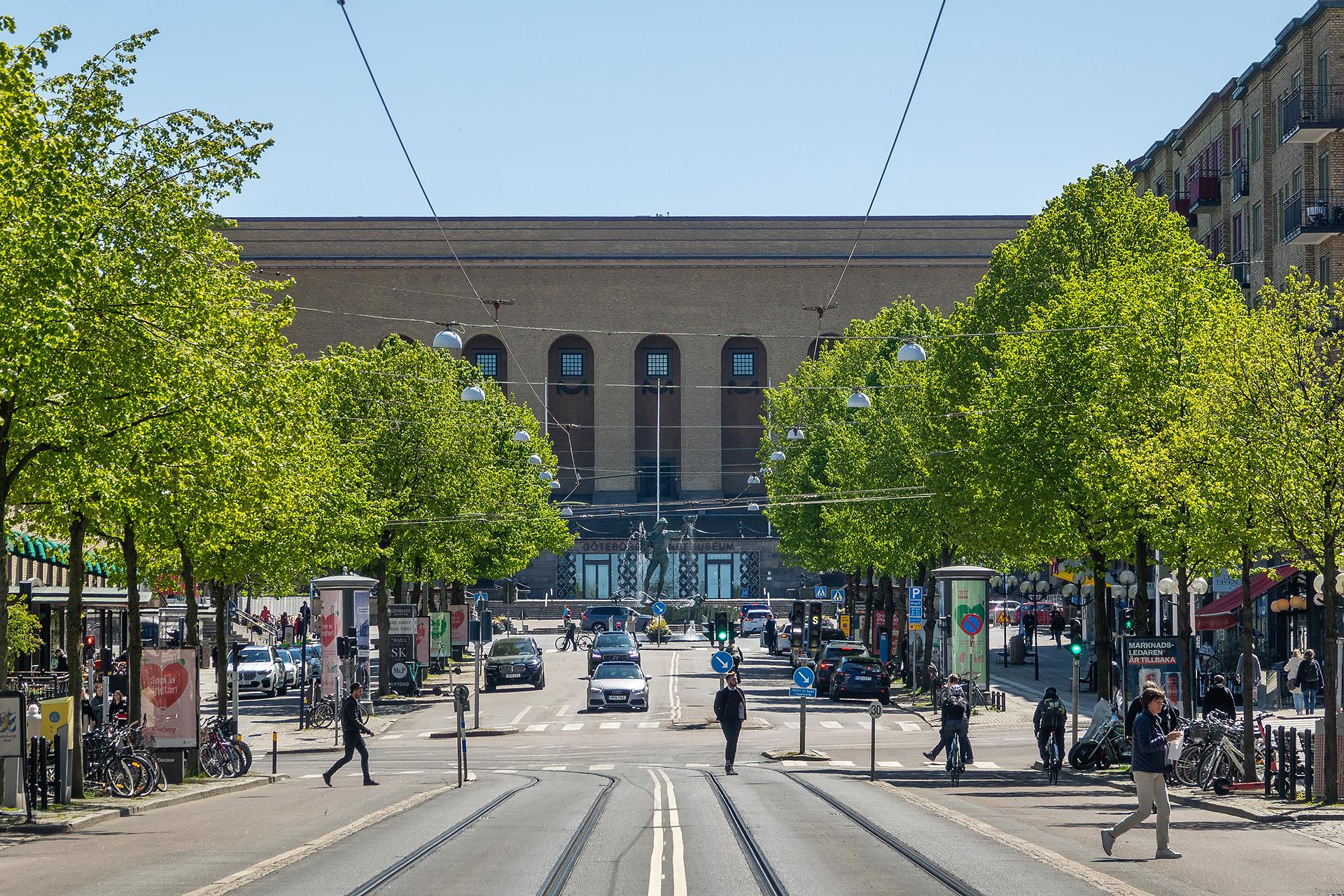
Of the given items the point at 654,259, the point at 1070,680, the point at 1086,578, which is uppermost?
the point at 654,259

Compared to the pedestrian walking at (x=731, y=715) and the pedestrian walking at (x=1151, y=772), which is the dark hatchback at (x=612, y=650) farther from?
the pedestrian walking at (x=1151, y=772)

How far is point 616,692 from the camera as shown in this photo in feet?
164

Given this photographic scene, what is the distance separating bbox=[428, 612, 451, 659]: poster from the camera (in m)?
61.4

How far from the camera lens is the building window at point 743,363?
4026 inches

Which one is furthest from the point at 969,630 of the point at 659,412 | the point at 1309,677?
the point at 659,412

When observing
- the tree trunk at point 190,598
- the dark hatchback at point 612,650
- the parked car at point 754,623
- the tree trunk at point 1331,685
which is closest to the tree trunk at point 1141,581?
the tree trunk at point 1331,685

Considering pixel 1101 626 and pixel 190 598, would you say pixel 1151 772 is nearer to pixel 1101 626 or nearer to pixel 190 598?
pixel 1101 626

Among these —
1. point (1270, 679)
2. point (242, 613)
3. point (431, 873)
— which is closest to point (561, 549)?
point (242, 613)

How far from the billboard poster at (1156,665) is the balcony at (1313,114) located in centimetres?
2615

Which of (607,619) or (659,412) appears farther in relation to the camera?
(659,412)

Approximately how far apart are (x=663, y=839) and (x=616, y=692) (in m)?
31.6

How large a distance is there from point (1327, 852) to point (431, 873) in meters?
9.10

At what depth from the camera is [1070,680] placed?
183ft

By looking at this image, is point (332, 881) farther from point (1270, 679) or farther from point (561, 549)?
point (561, 549)
